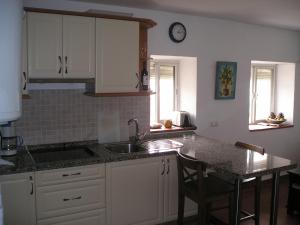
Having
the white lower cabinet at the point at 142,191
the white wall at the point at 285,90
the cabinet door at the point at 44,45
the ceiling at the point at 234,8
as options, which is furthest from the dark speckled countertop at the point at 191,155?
the white wall at the point at 285,90

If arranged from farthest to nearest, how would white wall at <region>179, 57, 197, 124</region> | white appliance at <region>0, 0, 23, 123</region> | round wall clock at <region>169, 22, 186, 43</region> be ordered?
white wall at <region>179, 57, 197, 124</region>, round wall clock at <region>169, 22, 186, 43</region>, white appliance at <region>0, 0, 23, 123</region>

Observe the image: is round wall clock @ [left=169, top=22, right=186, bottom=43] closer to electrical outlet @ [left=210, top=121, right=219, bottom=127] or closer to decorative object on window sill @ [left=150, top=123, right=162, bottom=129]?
decorative object on window sill @ [left=150, top=123, right=162, bottom=129]

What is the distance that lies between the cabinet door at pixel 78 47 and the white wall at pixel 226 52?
0.41 metres

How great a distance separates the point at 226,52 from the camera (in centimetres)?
416

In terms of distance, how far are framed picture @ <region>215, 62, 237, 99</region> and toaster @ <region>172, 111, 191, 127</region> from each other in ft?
1.59

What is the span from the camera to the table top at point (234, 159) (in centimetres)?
240

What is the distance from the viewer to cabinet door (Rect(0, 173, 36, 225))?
2.44m

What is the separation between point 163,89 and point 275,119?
2082mm

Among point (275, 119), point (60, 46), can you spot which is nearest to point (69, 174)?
point (60, 46)

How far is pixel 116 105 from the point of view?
3.47 meters

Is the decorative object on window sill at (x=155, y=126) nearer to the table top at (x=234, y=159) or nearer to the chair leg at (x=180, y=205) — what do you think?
the table top at (x=234, y=159)

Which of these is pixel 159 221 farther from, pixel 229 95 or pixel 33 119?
pixel 229 95

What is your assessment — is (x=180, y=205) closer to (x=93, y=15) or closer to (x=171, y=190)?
(x=171, y=190)

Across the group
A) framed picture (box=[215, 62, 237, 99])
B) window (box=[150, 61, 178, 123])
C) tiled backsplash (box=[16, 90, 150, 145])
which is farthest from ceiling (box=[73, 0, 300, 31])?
tiled backsplash (box=[16, 90, 150, 145])
